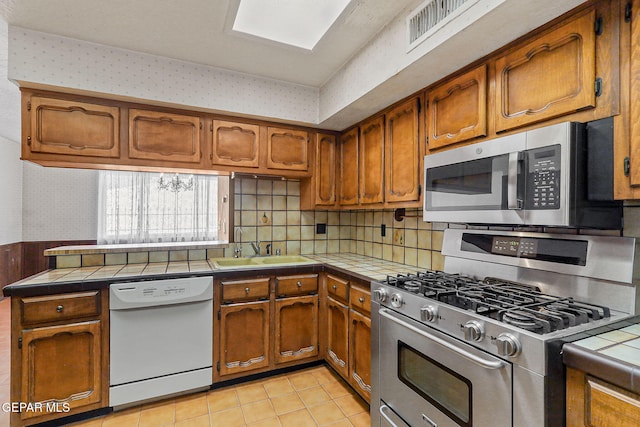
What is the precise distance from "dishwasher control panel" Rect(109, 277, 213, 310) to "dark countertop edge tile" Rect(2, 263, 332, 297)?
3cm

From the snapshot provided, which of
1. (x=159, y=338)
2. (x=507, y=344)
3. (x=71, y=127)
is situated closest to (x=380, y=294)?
(x=507, y=344)

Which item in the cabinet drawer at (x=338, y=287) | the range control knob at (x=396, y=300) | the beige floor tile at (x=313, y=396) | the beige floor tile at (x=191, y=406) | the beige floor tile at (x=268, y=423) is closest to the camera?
the range control knob at (x=396, y=300)

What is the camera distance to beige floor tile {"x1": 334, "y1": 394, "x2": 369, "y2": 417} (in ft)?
6.58

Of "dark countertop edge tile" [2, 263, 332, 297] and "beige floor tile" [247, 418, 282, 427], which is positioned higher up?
"dark countertop edge tile" [2, 263, 332, 297]

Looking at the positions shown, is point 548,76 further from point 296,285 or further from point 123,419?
point 123,419

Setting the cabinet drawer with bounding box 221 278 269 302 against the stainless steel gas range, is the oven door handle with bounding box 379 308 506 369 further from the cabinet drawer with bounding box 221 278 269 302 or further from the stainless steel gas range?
the cabinet drawer with bounding box 221 278 269 302

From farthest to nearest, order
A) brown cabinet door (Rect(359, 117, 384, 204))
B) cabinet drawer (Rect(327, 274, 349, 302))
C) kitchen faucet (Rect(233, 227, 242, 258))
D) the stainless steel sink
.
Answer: kitchen faucet (Rect(233, 227, 242, 258)), the stainless steel sink, brown cabinet door (Rect(359, 117, 384, 204)), cabinet drawer (Rect(327, 274, 349, 302))

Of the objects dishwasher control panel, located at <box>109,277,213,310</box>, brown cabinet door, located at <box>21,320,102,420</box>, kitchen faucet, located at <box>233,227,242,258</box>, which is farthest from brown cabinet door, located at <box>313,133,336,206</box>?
brown cabinet door, located at <box>21,320,102,420</box>

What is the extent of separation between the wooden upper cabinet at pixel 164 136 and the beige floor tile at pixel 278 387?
1770mm

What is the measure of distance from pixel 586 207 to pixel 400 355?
102 centimetres

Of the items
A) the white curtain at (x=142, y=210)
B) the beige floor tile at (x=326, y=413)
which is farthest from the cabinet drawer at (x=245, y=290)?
the white curtain at (x=142, y=210)

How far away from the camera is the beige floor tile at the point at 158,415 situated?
1903 mm

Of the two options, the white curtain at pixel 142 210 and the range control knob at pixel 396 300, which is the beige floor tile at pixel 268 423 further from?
the white curtain at pixel 142 210

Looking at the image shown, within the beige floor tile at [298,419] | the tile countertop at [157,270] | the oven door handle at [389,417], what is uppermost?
the tile countertop at [157,270]
